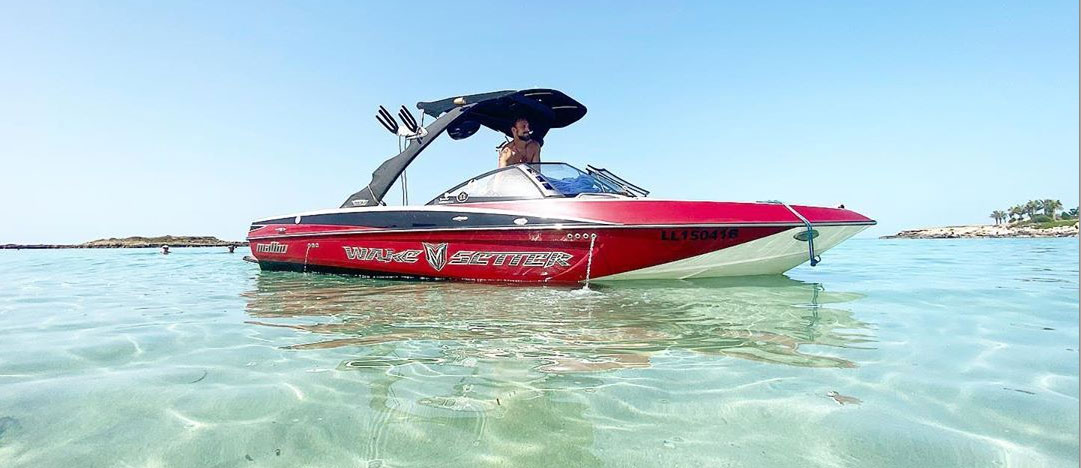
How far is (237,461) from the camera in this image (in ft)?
4.66

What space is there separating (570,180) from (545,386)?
441 centimetres

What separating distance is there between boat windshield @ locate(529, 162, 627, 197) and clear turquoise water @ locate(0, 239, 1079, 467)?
93.3 inches

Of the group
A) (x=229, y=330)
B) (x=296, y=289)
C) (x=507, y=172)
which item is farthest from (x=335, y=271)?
(x=229, y=330)

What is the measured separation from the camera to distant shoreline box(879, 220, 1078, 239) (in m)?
60.1

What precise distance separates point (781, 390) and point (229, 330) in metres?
3.26

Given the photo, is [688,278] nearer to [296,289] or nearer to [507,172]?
[507,172]

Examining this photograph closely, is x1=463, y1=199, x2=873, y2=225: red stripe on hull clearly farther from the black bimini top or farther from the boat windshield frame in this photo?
the black bimini top

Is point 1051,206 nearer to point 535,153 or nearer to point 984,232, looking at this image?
point 984,232

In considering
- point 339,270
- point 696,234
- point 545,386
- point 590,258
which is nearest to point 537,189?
point 590,258

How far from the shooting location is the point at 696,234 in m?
5.20

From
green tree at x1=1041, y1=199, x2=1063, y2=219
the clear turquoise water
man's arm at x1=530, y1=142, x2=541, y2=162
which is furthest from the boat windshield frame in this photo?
green tree at x1=1041, y1=199, x2=1063, y2=219

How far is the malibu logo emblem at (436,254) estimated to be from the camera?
609 centimetres

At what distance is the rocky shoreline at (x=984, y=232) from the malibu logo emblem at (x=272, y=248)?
7851 centimetres

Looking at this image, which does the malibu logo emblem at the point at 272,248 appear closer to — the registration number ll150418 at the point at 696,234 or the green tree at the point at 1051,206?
the registration number ll150418 at the point at 696,234
